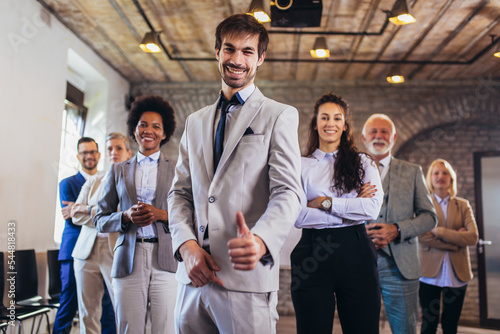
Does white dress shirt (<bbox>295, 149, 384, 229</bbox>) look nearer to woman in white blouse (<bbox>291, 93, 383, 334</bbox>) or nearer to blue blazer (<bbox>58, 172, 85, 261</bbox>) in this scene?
woman in white blouse (<bbox>291, 93, 383, 334</bbox>)

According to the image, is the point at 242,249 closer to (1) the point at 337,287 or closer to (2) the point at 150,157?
(1) the point at 337,287

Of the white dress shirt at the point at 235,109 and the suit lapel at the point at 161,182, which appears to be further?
the suit lapel at the point at 161,182

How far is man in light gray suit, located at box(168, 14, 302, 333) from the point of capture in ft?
4.01

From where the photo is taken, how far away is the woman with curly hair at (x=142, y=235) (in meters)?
2.29

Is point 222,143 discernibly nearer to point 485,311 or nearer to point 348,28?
point 348,28

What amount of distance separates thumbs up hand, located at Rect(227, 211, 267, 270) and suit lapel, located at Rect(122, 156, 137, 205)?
5.09ft

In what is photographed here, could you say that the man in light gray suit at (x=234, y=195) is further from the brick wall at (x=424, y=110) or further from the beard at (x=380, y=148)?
the brick wall at (x=424, y=110)

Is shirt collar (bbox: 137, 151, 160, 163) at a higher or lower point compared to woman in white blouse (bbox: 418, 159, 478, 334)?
higher

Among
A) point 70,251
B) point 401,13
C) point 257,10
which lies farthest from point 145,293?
point 401,13

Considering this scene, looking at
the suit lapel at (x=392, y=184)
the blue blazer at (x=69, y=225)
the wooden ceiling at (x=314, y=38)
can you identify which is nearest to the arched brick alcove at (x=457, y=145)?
the wooden ceiling at (x=314, y=38)

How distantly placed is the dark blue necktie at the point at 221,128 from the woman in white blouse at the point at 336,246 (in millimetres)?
794

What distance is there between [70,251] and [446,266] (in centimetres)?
316

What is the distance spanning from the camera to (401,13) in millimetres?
4145

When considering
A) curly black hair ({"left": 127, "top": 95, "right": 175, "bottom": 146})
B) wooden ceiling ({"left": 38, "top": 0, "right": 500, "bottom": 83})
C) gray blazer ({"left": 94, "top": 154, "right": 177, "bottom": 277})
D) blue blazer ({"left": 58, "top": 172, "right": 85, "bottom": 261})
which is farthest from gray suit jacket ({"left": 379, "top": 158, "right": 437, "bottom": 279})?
blue blazer ({"left": 58, "top": 172, "right": 85, "bottom": 261})
